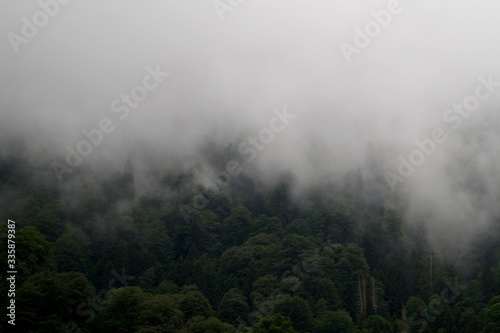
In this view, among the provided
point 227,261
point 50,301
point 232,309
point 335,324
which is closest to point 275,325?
point 335,324

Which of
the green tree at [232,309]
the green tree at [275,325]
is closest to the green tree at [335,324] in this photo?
the green tree at [232,309]

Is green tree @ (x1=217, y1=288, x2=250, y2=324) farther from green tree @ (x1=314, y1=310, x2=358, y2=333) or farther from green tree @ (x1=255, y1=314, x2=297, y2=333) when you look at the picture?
green tree @ (x1=255, y1=314, x2=297, y2=333)

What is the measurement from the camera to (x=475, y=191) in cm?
12850

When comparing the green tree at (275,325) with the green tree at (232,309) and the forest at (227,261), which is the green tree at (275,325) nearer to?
the forest at (227,261)

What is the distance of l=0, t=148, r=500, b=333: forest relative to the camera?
211 feet

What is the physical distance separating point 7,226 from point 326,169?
86238 mm

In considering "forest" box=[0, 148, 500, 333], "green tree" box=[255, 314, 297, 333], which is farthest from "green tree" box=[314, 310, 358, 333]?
"green tree" box=[255, 314, 297, 333]

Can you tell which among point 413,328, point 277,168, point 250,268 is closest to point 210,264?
point 250,268

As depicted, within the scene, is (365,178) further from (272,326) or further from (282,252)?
(272,326)

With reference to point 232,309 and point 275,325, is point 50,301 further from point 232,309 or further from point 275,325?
point 232,309

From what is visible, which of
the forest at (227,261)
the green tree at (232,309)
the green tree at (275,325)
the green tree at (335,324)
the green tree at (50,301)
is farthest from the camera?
the green tree at (232,309)

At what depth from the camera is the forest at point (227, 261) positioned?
211 ft

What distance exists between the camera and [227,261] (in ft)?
337

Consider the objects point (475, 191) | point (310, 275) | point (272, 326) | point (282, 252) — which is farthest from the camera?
point (475, 191)
